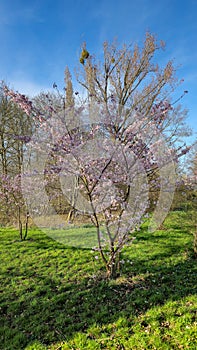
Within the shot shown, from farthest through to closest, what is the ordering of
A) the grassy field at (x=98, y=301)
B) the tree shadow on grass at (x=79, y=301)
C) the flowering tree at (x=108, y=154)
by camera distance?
the flowering tree at (x=108, y=154)
the tree shadow on grass at (x=79, y=301)
the grassy field at (x=98, y=301)

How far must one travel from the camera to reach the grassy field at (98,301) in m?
2.63

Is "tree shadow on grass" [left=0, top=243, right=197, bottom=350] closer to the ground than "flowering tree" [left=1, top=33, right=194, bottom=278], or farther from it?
closer to the ground

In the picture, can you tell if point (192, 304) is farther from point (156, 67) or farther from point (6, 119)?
point (6, 119)

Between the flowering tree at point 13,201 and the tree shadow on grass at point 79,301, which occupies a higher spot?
the flowering tree at point 13,201

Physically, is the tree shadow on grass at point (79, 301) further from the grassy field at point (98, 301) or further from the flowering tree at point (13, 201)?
the flowering tree at point (13, 201)

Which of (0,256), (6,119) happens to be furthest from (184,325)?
(6,119)

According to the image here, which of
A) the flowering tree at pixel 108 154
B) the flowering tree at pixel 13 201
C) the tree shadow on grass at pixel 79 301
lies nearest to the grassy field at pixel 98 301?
the tree shadow on grass at pixel 79 301

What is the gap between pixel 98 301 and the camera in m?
3.45

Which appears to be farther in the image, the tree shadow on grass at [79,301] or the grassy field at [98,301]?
the tree shadow on grass at [79,301]

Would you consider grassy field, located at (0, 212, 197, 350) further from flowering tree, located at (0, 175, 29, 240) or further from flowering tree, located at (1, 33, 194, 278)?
flowering tree, located at (0, 175, 29, 240)

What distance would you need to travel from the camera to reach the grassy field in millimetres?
2631

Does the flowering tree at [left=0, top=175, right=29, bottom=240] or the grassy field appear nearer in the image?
the grassy field

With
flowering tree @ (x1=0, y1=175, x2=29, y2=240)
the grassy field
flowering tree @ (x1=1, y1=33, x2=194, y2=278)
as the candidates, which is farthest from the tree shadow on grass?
flowering tree @ (x1=0, y1=175, x2=29, y2=240)

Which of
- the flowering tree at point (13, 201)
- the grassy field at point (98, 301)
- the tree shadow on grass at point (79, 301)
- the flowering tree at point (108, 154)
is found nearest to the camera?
the grassy field at point (98, 301)
